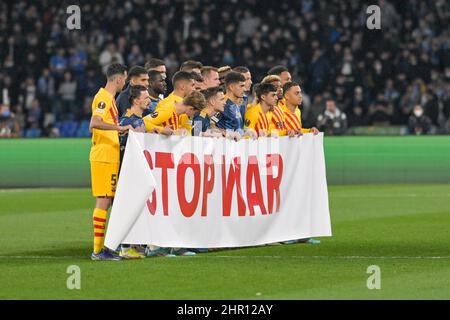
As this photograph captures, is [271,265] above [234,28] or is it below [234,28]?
below

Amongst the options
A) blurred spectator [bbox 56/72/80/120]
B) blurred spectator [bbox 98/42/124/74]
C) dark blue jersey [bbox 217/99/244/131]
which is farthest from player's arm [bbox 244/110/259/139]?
blurred spectator [bbox 98/42/124/74]

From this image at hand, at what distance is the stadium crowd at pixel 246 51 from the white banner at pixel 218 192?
1092cm

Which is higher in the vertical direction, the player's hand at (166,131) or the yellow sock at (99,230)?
the player's hand at (166,131)

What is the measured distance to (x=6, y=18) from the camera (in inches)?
1171

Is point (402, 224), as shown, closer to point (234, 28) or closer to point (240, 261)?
point (240, 261)

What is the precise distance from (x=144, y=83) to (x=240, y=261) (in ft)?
7.57

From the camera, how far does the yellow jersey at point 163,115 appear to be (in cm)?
1227

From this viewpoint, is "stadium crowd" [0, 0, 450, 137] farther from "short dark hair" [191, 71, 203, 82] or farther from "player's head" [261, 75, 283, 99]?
"short dark hair" [191, 71, 203, 82]

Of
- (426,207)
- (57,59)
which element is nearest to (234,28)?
(57,59)

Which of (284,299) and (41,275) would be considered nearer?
(284,299)

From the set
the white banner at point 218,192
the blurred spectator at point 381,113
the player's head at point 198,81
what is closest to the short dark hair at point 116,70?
the white banner at point 218,192

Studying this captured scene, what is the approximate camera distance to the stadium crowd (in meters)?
26.0

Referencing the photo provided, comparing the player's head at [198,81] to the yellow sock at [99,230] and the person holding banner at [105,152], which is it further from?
the yellow sock at [99,230]

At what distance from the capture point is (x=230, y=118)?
1315cm
